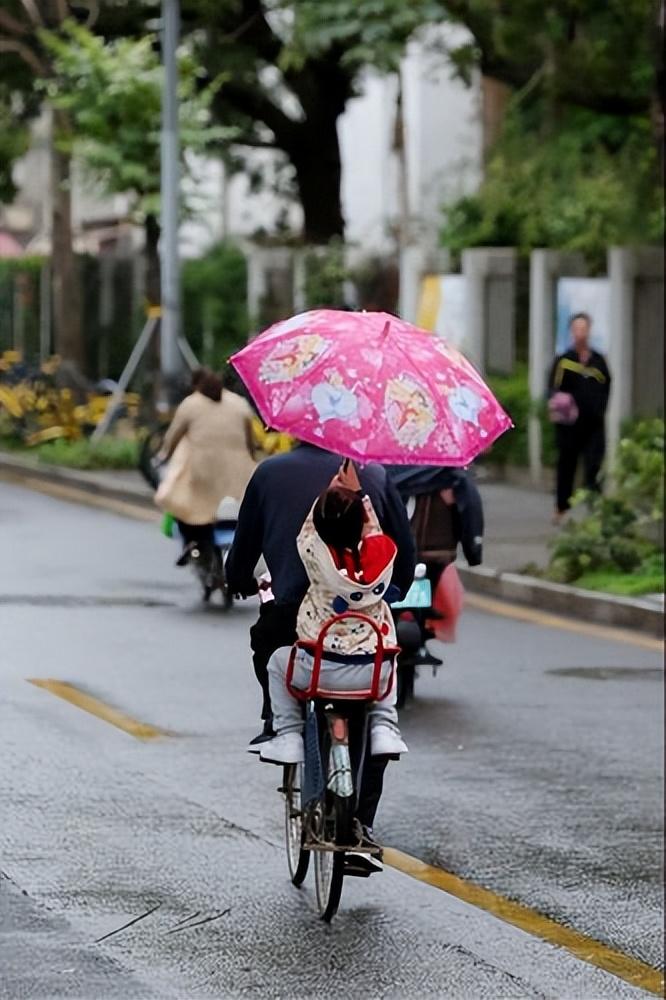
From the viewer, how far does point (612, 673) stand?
1398cm

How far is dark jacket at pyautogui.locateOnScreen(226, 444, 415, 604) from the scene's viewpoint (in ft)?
22.5

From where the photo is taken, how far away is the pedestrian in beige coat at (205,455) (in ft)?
50.5

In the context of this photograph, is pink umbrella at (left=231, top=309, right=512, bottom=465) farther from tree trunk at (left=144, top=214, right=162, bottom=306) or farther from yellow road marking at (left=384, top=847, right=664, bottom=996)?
tree trunk at (left=144, top=214, right=162, bottom=306)

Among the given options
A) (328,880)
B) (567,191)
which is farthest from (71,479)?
(328,880)

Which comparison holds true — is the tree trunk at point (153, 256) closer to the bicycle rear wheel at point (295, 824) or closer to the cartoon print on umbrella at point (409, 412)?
the bicycle rear wheel at point (295, 824)

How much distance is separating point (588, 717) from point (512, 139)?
1665 centimetres

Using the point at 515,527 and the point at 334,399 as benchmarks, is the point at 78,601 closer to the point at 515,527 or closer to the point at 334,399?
the point at 515,527

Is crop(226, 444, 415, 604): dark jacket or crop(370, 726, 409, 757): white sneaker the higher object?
crop(226, 444, 415, 604): dark jacket

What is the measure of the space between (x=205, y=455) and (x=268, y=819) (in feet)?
20.3

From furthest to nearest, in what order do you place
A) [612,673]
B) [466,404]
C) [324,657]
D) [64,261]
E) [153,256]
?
[153,256] < [64,261] < [612,673] < [324,657] < [466,404]

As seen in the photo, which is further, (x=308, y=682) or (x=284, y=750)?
(x=284, y=750)

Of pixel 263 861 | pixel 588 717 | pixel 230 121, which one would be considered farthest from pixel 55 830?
pixel 230 121

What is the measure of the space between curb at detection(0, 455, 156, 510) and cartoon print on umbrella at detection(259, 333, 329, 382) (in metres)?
16.8

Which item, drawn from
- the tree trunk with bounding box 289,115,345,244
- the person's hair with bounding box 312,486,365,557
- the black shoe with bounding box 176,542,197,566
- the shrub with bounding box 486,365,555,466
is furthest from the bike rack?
the tree trunk with bounding box 289,115,345,244
